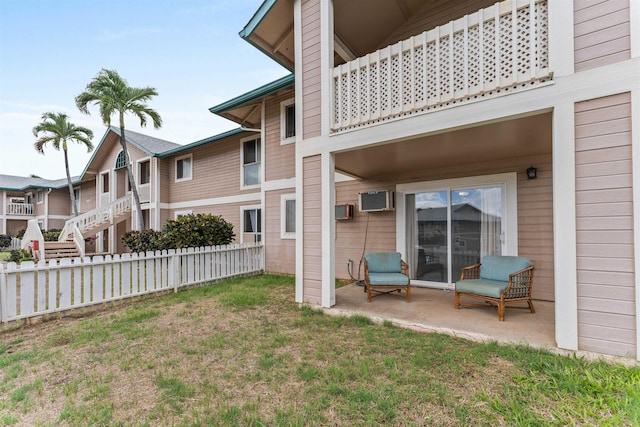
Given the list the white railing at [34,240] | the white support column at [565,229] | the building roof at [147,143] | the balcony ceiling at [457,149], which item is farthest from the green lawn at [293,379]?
the building roof at [147,143]

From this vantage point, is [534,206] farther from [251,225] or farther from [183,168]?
[183,168]

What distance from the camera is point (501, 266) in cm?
473

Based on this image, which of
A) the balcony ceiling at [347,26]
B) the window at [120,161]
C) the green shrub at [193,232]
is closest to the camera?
the balcony ceiling at [347,26]

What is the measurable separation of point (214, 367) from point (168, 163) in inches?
509

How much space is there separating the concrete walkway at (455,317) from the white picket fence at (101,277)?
3596mm

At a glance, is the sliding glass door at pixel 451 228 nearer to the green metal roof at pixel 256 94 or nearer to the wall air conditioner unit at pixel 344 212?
the wall air conditioner unit at pixel 344 212

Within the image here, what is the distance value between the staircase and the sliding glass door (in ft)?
44.0

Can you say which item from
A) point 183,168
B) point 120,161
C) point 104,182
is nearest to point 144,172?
point 120,161

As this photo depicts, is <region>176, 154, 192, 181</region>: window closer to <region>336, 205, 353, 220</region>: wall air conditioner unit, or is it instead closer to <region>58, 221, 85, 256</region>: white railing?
<region>58, 221, 85, 256</region>: white railing

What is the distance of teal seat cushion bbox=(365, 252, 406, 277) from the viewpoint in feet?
18.6

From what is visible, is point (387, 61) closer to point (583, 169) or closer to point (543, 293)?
point (583, 169)

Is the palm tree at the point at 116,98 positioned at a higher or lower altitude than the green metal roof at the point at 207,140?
higher

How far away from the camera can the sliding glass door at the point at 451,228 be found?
558cm

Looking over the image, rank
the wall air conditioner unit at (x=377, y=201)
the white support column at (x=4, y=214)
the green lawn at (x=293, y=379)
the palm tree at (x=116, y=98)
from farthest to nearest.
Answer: the white support column at (x=4, y=214) → the palm tree at (x=116, y=98) → the wall air conditioner unit at (x=377, y=201) → the green lawn at (x=293, y=379)
